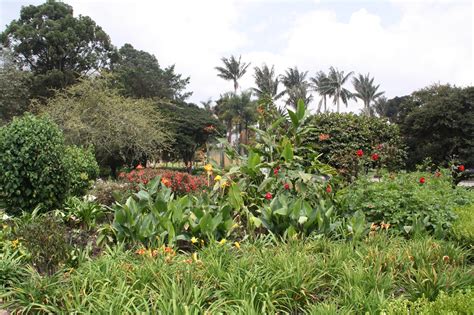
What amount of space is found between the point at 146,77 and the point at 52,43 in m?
10.3

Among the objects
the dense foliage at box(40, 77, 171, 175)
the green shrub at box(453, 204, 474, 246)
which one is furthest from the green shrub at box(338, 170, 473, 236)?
the dense foliage at box(40, 77, 171, 175)

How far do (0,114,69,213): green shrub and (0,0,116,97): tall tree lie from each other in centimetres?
2385

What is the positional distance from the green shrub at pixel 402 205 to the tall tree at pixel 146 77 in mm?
30432

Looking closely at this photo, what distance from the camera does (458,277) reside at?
3.13m

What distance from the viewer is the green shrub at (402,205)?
4805 mm

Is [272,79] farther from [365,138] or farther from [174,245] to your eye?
[174,245]

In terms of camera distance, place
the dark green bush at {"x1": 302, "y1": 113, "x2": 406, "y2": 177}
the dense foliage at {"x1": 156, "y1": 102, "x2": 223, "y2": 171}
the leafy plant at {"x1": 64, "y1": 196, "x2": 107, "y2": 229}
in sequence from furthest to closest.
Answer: the dense foliage at {"x1": 156, "y1": 102, "x2": 223, "y2": 171}
the dark green bush at {"x1": 302, "y1": 113, "x2": 406, "y2": 177}
the leafy plant at {"x1": 64, "y1": 196, "x2": 107, "y2": 229}

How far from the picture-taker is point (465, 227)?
4301mm

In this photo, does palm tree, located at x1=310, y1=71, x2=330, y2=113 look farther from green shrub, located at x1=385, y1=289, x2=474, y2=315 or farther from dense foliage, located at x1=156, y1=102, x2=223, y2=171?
green shrub, located at x1=385, y1=289, x2=474, y2=315

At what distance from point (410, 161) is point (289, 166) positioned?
13.9m

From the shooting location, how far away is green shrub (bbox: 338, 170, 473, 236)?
15.8ft

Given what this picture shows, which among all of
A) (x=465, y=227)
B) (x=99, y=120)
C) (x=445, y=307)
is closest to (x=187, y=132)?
(x=99, y=120)

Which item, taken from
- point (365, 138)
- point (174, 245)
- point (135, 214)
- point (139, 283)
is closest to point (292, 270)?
point (139, 283)

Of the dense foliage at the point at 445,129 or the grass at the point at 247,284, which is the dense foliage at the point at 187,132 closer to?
the dense foliage at the point at 445,129
